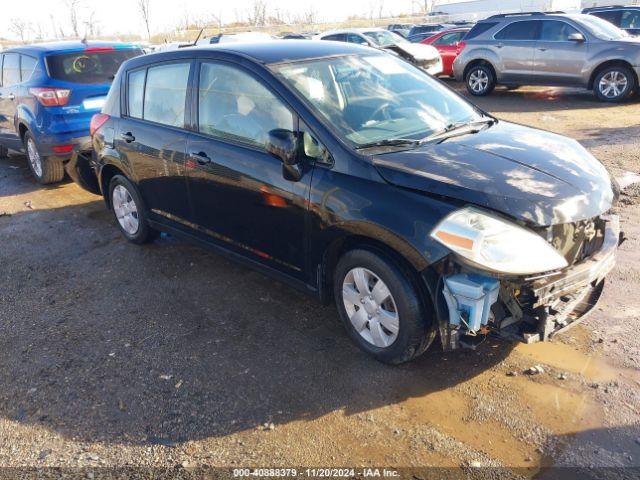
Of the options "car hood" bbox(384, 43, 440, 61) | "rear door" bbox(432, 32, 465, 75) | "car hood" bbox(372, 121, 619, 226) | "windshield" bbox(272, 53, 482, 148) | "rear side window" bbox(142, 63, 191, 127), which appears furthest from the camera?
"rear door" bbox(432, 32, 465, 75)

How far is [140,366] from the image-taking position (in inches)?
140

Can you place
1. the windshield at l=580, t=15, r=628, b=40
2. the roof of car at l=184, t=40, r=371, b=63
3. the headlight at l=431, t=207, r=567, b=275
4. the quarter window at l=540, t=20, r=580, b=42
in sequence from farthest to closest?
1. the quarter window at l=540, t=20, r=580, b=42
2. the windshield at l=580, t=15, r=628, b=40
3. the roof of car at l=184, t=40, r=371, b=63
4. the headlight at l=431, t=207, r=567, b=275

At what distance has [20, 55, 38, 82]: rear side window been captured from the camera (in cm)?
748

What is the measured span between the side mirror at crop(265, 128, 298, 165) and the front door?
12 centimetres

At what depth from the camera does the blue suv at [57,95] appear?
718 cm

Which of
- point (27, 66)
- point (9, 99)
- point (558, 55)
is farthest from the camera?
point (558, 55)

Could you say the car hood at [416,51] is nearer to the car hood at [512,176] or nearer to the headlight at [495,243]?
the car hood at [512,176]

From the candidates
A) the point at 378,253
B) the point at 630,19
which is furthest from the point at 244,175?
the point at 630,19

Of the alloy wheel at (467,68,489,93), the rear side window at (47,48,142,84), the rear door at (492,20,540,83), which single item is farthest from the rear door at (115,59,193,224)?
the alloy wheel at (467,68,489,93)

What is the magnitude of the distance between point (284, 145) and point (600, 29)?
434 inches

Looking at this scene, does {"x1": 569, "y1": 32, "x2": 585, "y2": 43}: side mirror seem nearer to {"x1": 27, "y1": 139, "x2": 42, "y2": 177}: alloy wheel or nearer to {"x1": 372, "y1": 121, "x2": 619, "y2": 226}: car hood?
{"x1": 372, "y1": 121, "x2": 619, "y2": 226}: car hood

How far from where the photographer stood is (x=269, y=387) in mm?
3273

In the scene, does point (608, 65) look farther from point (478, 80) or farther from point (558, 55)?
point (478, 80)

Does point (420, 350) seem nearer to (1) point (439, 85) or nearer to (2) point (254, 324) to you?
(2) point (254, 324)
